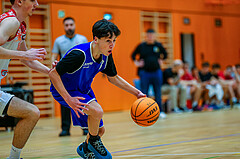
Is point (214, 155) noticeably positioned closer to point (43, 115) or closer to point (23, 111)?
point (23, 111)

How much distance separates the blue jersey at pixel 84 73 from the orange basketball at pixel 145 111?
1.63ft

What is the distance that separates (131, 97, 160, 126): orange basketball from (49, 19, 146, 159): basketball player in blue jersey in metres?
0.36

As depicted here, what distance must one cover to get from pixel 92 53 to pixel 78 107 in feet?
1.69

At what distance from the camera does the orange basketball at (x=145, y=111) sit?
3.92m

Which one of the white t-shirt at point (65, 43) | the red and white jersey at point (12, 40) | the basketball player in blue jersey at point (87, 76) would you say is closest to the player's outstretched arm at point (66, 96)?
the basketball player in blue jersey at point (87, 76)

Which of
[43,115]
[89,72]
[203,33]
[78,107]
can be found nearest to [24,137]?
[78,107]

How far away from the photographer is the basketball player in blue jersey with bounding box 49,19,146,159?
11.3ft

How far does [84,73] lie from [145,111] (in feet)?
2.24

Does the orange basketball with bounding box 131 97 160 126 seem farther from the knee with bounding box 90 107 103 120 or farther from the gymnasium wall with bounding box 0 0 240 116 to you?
the gymnasium wall with bounding box 0 0 240 116

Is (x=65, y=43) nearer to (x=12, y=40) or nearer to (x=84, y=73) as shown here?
(x=84, y=73)

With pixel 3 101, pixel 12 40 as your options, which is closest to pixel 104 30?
pixel 12 40

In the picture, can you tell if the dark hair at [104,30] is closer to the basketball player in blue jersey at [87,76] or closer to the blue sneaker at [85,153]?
the basketball player in blue jersey at [87,76]

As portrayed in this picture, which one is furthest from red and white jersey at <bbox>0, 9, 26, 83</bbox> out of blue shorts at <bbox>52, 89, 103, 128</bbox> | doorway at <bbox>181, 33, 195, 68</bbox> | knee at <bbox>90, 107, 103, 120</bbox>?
doorway at <bbox>181, 33, 195, 68</bbox>

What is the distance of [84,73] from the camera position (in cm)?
370
